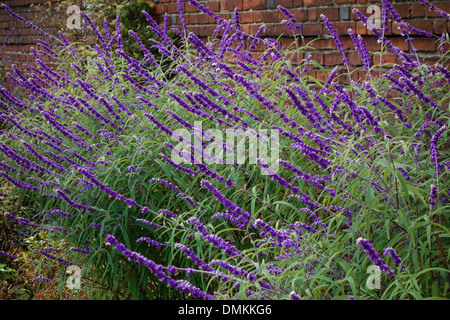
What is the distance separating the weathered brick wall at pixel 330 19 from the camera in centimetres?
387

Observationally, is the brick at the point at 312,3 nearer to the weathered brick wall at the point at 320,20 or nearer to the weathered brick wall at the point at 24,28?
the weathered brick wall at the point at 320,20

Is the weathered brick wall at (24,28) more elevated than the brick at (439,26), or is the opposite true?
the weathered brick wall at (24,28)

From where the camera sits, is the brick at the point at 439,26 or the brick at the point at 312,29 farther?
the brick at the point at 312,29

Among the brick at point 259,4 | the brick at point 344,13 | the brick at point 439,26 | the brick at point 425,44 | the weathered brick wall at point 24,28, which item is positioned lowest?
the brick at point 425,44

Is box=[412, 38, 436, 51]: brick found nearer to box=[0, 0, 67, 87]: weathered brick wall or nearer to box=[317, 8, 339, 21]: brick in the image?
box=[317, 8, 339, 21]: brick

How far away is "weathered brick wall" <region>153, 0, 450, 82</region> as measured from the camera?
3.87m

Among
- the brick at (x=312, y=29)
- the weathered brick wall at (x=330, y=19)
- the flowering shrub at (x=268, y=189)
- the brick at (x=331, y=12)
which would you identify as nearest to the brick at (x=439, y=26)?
the weathered brick wall at (x=330, y=19)

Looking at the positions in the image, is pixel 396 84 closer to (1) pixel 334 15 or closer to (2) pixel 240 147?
(2) pixel 240 147

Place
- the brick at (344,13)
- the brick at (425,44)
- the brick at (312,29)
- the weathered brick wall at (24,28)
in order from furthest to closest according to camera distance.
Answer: the weathered brick wall at (24,28)
the brick at (312,29)
the brick at (344,13)
the brick at (425,44)

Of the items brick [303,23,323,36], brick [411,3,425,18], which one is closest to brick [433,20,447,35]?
brick [411,3,425,18]

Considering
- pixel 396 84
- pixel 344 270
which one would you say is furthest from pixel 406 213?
pixel 396 84

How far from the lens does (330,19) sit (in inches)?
181

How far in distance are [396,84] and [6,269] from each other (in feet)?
10.3

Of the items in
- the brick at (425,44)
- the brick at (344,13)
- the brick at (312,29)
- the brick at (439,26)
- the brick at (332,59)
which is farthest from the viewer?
the brick at (312,29)
